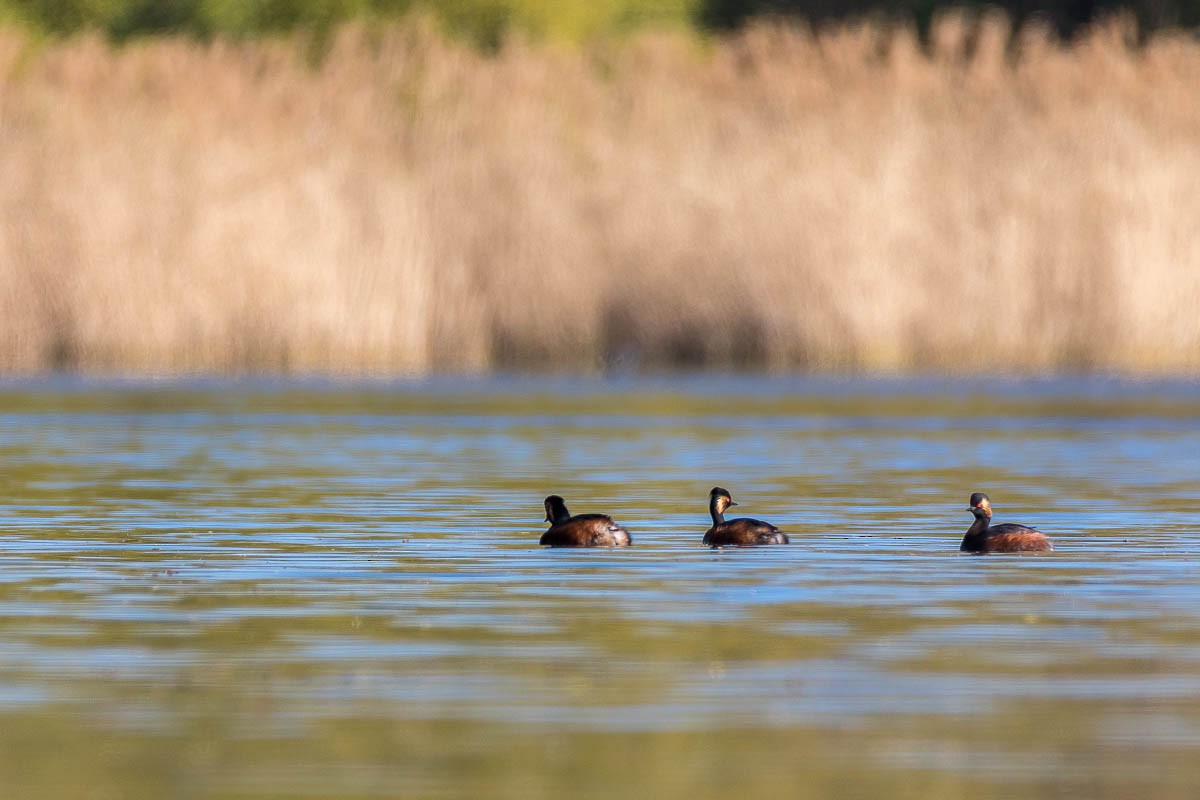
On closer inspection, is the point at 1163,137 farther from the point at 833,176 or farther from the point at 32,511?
the point at 32,511

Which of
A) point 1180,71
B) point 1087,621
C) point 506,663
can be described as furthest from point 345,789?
point 1180,71

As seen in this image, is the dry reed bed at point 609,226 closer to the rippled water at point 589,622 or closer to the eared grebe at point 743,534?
the rippled water at point 589,622

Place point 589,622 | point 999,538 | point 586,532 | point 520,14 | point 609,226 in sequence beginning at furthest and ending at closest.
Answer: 1. point 520,14
2. point 609,226
3. point 586,532
4. point 999,538
5. point 589,622

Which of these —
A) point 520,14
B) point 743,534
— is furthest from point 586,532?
point 520,14

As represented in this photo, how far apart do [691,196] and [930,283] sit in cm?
208

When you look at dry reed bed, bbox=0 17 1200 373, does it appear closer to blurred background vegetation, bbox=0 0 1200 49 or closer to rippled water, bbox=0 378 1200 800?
rippled water, bbox=0 378 1200 800

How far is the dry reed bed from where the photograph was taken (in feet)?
79.7

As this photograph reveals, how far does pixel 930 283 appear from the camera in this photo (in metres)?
24.5

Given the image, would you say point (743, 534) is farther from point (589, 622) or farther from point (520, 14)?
point (520, 14)

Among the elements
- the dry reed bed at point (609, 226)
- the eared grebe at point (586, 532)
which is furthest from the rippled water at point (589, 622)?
the dry reed bed at point (609, 226)

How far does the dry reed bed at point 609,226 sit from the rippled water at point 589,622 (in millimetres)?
4950

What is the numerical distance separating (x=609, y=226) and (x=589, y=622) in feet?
50.7

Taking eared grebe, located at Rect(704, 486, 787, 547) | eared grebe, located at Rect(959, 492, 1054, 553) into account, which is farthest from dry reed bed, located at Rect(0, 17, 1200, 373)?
eared grebe, located at Rect(959, 492, 1054, 553)

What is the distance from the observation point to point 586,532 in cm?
1189
